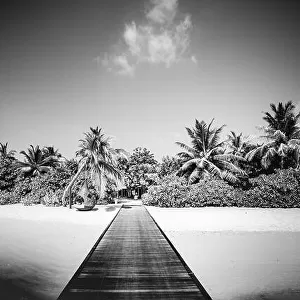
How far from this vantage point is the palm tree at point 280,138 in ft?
69.3

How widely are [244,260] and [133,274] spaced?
3028 millimetres

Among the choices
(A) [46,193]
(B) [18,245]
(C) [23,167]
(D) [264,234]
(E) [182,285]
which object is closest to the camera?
(E) [182,285]

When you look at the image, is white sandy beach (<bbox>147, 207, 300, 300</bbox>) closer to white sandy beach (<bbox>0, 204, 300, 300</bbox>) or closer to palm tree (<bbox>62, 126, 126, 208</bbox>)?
white sandy beach (<bbox>0, 204, 300, 300</bbox>)

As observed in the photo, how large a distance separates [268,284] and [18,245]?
7.12m

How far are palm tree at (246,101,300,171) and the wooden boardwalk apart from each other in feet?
62.9

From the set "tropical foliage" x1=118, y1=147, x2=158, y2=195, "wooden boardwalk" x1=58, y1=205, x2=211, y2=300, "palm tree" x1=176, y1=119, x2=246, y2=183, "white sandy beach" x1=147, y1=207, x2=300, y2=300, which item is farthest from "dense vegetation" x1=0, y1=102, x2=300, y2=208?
"tropical foliage" x1=118, y1=147, x2=158, y2=195

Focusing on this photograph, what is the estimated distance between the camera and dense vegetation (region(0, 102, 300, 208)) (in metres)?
17.8

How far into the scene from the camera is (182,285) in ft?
13.6

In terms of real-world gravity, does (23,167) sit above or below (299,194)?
above

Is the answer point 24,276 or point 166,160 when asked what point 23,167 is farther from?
point 24,276

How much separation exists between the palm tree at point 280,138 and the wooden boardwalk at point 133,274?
19171mm

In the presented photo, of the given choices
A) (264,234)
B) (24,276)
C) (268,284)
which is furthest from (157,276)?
(264,234)

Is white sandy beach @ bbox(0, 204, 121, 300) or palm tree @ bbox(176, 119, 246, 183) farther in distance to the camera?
palm tree @ bbox(176, 119, 246, 183)

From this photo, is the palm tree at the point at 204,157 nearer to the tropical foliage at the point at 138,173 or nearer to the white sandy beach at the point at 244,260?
the white sandy beach at the point at 244,260
